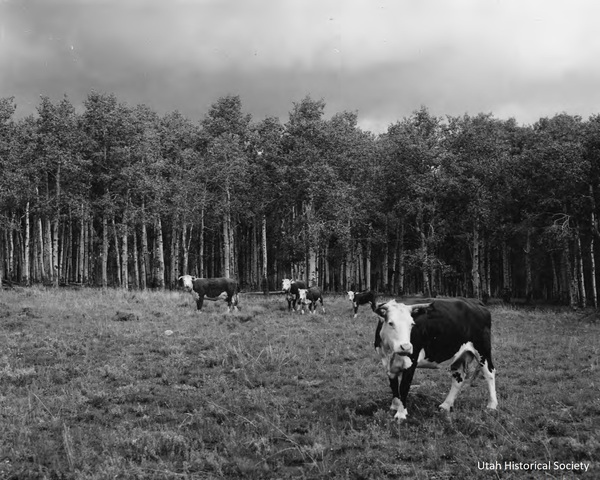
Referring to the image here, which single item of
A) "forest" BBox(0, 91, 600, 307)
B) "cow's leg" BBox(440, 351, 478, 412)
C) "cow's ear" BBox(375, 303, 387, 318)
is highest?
"forest" BBox(0, 91, 600, 307)

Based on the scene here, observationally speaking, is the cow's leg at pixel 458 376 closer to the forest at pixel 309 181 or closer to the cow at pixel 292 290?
the cow at pixel 292 290

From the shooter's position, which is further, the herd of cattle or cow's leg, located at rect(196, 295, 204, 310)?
cow's leg, located at rect(196, 295, 204, 310)

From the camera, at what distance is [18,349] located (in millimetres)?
14000

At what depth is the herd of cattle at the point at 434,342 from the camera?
865 cm

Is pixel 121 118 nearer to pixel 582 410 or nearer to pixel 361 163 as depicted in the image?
pixel 361 163

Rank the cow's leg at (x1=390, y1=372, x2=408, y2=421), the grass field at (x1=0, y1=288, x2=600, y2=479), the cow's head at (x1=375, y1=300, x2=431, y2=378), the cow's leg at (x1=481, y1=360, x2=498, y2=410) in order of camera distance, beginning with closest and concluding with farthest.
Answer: the grass field at (x1=0, y1=288, x2=600, y2=479) → the cow's head at (x1=375, y1=300, x2=431, y2=378) → the cow's leg at (x1=390, y1=372, x2=408, y2=421) → the cow's leg at (x1=481, y1=360, x2=498, y2=410)

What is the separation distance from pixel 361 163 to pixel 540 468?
124ft

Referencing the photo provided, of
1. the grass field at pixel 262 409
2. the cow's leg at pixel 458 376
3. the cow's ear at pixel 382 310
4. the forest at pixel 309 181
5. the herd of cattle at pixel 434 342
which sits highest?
the forest at pixel 309 181

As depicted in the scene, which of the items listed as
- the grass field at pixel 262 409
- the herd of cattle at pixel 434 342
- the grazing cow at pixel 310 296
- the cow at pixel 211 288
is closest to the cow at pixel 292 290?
A: the grazing cow at pixel 310 296

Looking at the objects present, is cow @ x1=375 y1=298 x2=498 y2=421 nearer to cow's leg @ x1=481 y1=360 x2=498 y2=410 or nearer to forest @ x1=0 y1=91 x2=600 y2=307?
Answer: cow's leg @ x1=481 y1=360 x2=498 y2=410

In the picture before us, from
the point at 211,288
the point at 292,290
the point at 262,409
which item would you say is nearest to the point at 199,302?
the point at 211,288

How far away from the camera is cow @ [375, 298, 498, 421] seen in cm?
864

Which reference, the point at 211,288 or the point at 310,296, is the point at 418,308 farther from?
the point at 310,296

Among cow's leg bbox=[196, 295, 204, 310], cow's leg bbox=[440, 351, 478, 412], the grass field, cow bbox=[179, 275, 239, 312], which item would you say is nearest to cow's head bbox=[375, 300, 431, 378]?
the grass field
